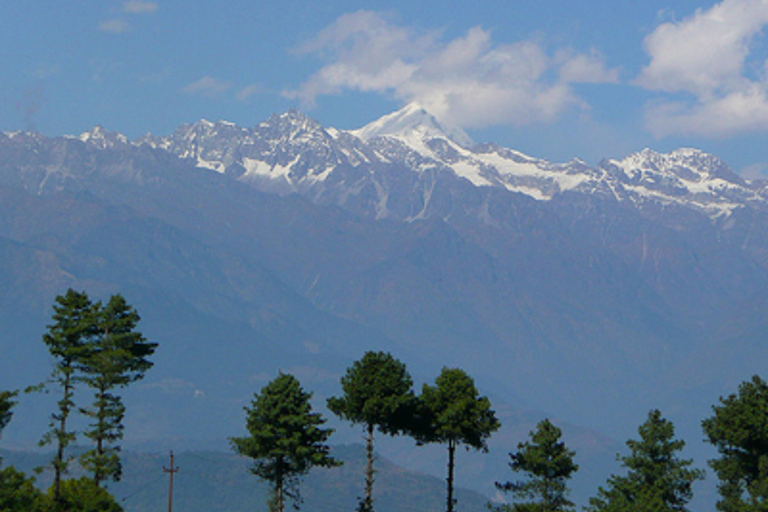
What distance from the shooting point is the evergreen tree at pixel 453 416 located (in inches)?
3098

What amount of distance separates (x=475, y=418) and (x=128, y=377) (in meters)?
22.9

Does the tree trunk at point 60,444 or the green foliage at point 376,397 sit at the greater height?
the green foliage at point 376,397

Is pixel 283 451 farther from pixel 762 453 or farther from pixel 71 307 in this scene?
pixel 762 453

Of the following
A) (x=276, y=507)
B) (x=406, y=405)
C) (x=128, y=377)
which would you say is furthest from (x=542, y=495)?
(x=128, y=377)

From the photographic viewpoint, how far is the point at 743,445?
266ft

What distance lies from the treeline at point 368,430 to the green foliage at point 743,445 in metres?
0.08

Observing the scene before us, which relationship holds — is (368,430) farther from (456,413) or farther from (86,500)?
(86,500)

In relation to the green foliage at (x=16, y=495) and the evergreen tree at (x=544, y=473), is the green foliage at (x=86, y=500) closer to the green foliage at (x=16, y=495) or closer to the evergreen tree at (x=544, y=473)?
the green foliage at (x=16, y=495)

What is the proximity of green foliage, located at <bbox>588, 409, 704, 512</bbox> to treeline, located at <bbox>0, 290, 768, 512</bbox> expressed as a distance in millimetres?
86

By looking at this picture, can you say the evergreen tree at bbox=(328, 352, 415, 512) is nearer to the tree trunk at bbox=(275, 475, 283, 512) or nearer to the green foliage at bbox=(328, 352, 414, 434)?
the green foliage at bbox=(328, 352, 414, 434)

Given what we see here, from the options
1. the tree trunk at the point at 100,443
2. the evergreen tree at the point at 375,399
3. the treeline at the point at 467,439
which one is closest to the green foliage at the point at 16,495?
the tree trunk at the point at 100,443

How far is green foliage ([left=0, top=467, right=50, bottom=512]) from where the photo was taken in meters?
66.5

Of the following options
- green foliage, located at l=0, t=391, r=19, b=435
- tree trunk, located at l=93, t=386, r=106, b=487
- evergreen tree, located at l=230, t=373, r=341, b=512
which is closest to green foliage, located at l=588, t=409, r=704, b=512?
evergreen tree, located at l=230, t=373, r=341, b=512

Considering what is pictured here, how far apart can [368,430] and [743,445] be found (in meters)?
25.5
